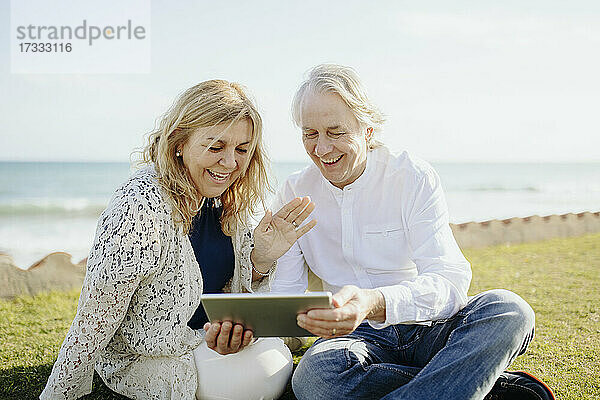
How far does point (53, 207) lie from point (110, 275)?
19.9m

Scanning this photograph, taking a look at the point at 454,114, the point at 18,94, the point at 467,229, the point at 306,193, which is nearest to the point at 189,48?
the point at 18,94

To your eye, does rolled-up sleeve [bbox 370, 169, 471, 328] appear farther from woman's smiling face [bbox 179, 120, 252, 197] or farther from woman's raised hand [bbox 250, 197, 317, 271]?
woman's smiling face [bbox 179, 120, 252, 197]

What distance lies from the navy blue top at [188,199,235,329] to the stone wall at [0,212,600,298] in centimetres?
242

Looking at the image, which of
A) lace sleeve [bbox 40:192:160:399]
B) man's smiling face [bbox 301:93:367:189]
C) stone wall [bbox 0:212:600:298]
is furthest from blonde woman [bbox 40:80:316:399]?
stone wall [bbox 0:212:600:298]

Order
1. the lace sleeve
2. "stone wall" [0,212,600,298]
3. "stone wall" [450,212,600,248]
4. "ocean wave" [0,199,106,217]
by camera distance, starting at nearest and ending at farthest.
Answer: the lace sleeve, "stone wall" [0,212,600,298], "stone wall" [450,212,600,248], "ocean wave" [0,199,106,217]

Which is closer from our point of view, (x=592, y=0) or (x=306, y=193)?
(x=306, y=193)

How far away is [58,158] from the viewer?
26719mm

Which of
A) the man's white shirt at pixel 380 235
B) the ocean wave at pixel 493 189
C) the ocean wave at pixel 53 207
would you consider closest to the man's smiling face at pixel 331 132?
the man's white shirt at pixel 380 235

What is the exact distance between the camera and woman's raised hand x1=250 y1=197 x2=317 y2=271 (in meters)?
3.03

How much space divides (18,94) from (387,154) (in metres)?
24.9

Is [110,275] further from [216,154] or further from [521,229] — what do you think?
[521,229]

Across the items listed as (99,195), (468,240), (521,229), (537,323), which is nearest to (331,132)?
(537,323)

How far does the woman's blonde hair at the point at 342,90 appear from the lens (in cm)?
290

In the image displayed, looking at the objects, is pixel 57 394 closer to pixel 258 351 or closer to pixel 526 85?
pixel 258 351
